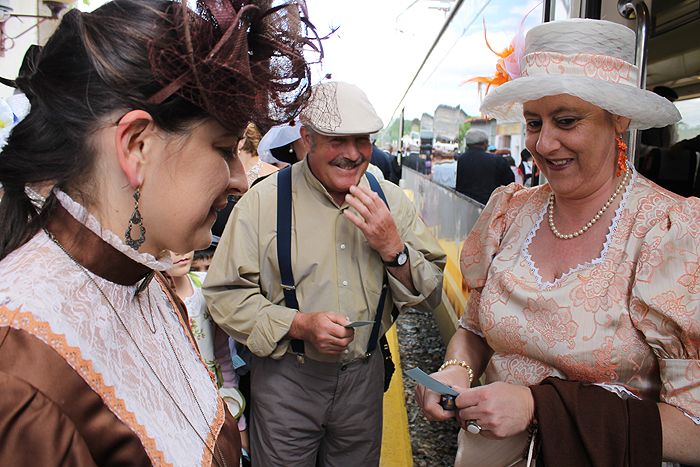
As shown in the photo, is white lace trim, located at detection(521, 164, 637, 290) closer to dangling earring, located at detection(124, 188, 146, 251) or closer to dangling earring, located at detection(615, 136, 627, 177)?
dangling earring, located at detection(615, 136, 627, 177)

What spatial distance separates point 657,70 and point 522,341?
7.07 feet

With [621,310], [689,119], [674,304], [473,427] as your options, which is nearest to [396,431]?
[473,427]

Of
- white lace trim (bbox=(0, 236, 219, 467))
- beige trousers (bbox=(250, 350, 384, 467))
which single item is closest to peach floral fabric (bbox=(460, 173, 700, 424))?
beige trousers (bbox=(250, 350, 384, 467))

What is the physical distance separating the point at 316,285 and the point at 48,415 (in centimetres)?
167

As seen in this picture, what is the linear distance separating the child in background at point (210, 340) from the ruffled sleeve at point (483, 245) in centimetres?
123

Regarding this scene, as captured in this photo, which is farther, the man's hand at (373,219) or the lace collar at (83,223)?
the man's hand at (373,219)

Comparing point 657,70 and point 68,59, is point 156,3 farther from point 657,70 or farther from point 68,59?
point 657,70

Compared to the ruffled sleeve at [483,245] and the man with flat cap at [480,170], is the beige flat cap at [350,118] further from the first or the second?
the man with flat cap at [480,170]

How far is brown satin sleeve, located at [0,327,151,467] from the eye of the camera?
2.50 feet

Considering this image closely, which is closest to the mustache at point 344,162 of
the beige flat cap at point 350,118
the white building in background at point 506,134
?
the beige flat cap at point 350,118

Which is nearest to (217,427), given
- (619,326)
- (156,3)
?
(156,3)

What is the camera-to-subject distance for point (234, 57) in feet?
3.21

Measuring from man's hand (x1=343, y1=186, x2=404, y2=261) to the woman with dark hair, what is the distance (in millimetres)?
1268

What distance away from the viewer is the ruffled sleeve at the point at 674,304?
1462 mm
